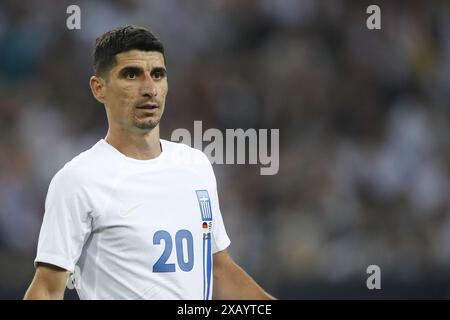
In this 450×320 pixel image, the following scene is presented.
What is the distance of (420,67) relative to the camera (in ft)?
30.3

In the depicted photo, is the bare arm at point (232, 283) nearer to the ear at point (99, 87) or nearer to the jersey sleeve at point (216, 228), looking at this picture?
the jersey sleeve at point (216, 228)

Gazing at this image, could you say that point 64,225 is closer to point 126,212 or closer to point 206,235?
point 126,212

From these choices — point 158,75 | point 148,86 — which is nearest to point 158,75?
point 158,75

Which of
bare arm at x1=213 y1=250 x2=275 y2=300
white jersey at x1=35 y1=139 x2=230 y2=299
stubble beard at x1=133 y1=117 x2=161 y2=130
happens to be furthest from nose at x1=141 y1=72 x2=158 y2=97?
bare arm at x1=213 y1=250 x2=275 y2=300

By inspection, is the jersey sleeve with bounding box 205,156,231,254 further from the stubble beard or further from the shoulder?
the shoulder

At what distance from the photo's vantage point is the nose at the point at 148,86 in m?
3.84

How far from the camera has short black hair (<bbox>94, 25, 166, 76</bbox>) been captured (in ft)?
12.6

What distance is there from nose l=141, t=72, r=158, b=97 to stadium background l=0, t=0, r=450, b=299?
12.1 ft

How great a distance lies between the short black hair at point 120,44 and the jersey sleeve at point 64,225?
0.59 m

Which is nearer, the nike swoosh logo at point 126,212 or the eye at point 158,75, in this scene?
the nike swoosh logo at point 126,212

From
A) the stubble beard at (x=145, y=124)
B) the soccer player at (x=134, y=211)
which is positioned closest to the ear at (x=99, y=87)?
the soccer player at (x=134, y=211)

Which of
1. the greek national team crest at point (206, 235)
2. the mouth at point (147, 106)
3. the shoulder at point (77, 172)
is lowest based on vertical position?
the greek national team crest at point (206, 235)
